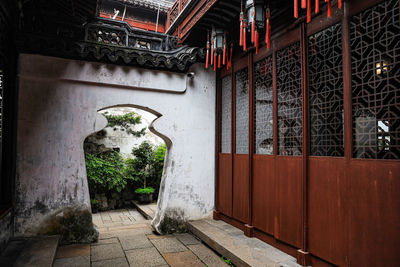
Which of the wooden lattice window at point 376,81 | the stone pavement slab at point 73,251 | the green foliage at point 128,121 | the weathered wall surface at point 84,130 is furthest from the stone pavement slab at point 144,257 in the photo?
the green foliage at point 128,121

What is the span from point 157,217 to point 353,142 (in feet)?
13.8

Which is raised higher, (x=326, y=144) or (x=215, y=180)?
(x=326, y=144)

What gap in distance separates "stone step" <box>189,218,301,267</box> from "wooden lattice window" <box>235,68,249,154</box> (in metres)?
1.55

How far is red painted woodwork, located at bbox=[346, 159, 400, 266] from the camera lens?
2521 millimetres

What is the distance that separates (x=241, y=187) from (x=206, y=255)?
54.3 inches

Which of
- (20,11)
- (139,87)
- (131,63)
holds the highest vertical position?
(20,11)

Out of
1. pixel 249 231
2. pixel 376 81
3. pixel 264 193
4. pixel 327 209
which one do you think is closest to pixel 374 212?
pixel 327 209

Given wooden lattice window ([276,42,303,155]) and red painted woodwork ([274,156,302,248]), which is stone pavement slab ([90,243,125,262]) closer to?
red painted woodwork ([274,156,302,248])

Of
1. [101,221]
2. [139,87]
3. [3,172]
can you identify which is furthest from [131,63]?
[101,221]

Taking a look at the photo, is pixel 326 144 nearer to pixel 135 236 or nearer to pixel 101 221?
pixel 135 236

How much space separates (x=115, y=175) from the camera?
29.8 feet

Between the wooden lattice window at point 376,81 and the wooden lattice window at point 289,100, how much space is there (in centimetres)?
88

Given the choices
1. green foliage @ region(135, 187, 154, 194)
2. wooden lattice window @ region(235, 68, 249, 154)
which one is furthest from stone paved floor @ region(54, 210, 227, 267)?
green foliage @ region(135, 187, 154, 194)

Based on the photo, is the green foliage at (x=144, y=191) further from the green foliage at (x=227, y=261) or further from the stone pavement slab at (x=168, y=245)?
the green foliage at (x=227, y=261)
